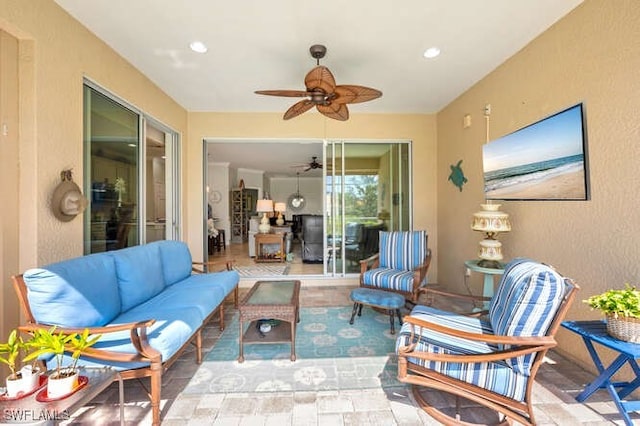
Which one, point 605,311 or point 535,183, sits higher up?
point 535,183

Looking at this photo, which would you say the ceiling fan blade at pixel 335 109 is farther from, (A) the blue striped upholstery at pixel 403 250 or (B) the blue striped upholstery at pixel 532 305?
(B) the blue striped upholstery at pixel 532 305

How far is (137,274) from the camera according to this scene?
2250 millimetres

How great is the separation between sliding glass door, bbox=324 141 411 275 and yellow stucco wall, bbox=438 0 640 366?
5.52ft

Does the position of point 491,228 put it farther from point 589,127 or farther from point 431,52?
point 431,52

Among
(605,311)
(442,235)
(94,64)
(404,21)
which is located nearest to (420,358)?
(605,311)

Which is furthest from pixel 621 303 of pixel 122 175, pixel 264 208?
pixel 264 208

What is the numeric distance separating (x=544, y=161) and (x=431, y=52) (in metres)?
1.46

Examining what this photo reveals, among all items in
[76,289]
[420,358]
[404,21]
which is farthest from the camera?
[404,21]

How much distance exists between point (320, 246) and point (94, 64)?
4.73m

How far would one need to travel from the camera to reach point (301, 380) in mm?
1981

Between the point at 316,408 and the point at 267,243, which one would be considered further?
the point at 267,243

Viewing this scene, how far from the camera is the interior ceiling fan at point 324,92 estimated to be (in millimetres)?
2229

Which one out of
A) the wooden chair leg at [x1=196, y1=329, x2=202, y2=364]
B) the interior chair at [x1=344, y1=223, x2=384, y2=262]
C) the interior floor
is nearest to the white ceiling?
the interior chair at [x1=344, y1=223, x2=384, y2=262]

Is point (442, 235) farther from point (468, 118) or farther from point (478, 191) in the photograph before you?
point (468, 118)
